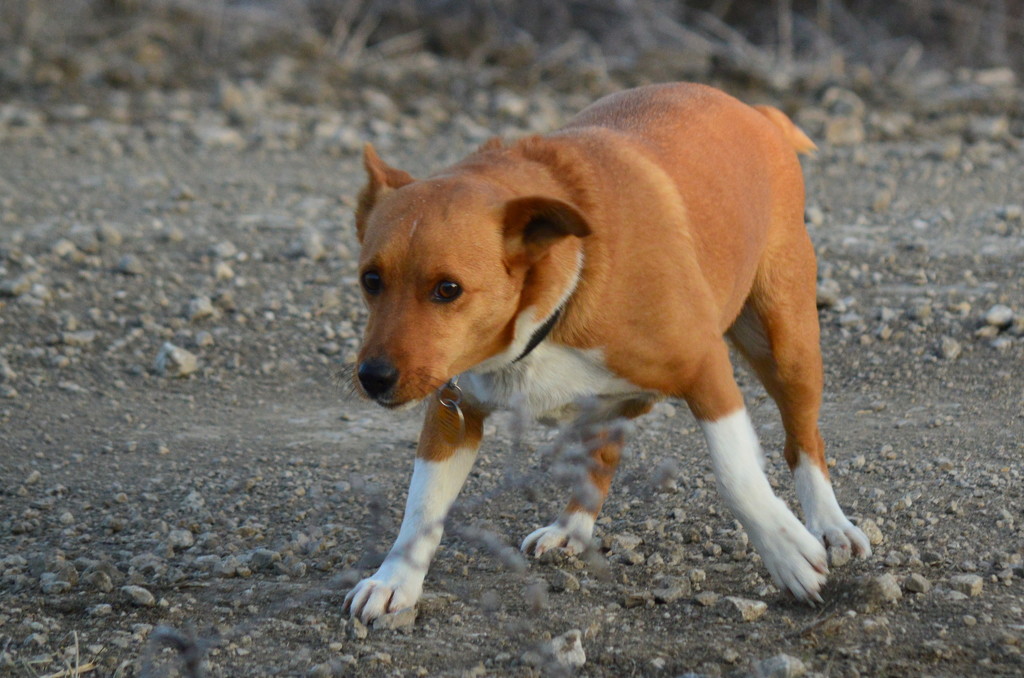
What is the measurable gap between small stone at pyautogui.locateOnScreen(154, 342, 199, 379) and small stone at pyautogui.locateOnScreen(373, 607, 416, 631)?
2.80 metres

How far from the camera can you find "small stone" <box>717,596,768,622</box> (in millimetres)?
3807

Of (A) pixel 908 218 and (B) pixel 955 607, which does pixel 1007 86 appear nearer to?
(A) pixel 908 218

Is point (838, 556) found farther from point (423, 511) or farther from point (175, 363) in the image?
point (175, 363)

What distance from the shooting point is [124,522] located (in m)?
4.67

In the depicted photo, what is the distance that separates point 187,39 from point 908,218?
6.93 meters

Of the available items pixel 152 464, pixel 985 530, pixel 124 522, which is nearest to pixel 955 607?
pixel 985 530

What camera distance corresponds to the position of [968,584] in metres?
3.87

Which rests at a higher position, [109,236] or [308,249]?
[308,249]

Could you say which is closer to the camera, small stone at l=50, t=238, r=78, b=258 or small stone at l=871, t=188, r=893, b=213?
small stone at l=50, t=238, r=78, b=258

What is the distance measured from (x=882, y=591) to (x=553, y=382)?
45.0 inches

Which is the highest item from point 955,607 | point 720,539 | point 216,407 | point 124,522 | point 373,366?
point 373,366

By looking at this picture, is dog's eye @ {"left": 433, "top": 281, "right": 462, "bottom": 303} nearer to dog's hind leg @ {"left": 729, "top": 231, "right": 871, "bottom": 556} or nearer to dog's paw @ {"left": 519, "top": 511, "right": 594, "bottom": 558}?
dog's paw @ {"left": 519, "top": 511, "right": 594, "bottom": 558}

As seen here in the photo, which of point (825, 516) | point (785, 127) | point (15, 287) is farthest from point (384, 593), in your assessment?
point (15, 287)

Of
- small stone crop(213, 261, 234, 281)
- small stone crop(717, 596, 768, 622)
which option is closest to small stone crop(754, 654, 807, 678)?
small stone crop(717, 596, 768, 622)
